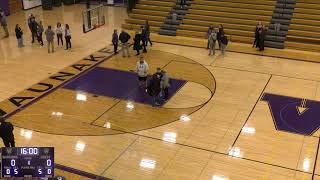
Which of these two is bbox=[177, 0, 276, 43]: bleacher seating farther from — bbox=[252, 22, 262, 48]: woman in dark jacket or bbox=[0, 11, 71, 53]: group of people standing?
bbox=[0, 11, 71, 53]: group of people standing

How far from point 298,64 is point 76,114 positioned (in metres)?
10.5

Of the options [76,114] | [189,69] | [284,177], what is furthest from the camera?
[189,69]

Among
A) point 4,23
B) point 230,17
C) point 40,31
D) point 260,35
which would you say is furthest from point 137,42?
point 4,23

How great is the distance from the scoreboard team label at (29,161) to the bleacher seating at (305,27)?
48.4ft

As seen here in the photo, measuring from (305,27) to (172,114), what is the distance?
1061 cm

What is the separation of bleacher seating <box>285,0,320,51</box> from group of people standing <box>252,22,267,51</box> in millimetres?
1454

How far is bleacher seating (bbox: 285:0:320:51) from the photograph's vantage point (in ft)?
65.4

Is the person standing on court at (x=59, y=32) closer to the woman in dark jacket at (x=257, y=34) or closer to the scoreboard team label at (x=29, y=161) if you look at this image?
the woman in dark jacket at (x=257, y=34)

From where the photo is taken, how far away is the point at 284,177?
10.4 meters

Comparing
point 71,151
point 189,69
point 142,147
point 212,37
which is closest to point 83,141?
point 71,151

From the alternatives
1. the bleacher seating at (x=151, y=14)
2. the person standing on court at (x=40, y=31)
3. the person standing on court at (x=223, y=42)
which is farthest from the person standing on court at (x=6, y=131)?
the bleacher seating at (x=151, y=14)

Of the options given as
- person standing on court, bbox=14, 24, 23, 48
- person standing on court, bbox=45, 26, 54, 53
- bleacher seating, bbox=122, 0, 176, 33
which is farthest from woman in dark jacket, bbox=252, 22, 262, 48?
person standing on court, bbox=14, 24, 23, 48

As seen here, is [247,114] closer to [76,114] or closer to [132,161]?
[132,161]

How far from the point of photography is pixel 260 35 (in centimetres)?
1948
